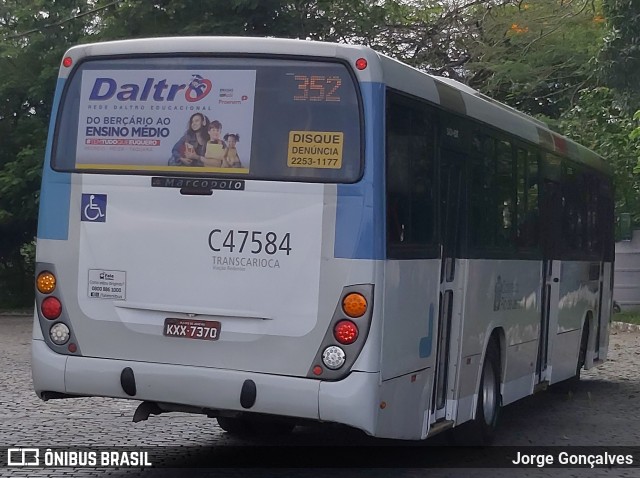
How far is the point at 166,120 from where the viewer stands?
326 inches

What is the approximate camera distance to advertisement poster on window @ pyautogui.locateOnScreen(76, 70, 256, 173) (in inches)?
320

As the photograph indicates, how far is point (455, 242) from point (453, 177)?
0.52 m

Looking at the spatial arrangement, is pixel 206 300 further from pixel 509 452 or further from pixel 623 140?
pixel 623 140

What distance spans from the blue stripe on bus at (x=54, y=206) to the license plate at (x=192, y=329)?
999mm

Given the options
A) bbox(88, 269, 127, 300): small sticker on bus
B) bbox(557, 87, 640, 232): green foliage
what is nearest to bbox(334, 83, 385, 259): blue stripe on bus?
bbox(88, 269, 127, 300): small sticker on bus

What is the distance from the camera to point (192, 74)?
8.28 metres

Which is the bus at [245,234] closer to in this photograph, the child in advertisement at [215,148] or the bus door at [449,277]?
the child in advertisement at [215,148]

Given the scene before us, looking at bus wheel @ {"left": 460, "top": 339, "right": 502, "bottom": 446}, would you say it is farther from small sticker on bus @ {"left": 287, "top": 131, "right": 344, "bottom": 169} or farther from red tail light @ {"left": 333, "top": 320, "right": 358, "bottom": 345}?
small sticker on bus @ {"left": 287, "top": 131, "right": 344, "bottom": 169}

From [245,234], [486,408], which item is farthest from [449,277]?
[245,234]

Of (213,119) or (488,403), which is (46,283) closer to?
(213,119)

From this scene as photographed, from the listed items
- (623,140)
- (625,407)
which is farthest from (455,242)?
(623,140)

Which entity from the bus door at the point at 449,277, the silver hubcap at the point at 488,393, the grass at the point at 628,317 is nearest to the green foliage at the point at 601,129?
the grass at the point at 628,317

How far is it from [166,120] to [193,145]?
275 mm

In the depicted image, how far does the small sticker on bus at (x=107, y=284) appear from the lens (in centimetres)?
819
